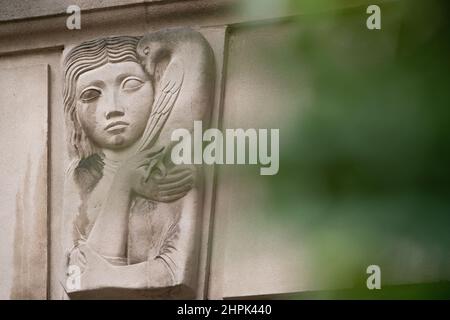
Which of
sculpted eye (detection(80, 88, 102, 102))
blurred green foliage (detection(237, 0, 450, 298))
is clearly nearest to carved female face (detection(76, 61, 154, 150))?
sculpted eye (detection(80, 88, 102, 102))

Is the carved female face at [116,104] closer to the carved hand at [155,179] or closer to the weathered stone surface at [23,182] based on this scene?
the carved hand at [155,179]

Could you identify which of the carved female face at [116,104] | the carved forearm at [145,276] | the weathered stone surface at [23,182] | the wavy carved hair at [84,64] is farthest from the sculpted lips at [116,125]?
the carved forearm at [145,276]

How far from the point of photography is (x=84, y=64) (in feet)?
13.3

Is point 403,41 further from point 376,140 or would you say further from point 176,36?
point 176,36

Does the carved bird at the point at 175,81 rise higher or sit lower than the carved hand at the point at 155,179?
higher

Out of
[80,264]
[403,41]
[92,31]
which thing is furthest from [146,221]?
[403,41]

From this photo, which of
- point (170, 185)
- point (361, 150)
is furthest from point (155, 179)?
point (361, 150)

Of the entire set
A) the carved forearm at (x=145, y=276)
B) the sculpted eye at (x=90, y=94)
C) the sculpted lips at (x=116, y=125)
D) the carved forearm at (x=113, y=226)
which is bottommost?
the carved forearm at (x=145, y=276)

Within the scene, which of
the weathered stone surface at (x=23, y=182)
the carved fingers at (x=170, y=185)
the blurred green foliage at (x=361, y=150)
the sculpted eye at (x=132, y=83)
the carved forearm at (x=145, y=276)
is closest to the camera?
the blurred green foliage at (x=361, y=150)

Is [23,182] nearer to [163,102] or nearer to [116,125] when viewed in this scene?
[116,125]

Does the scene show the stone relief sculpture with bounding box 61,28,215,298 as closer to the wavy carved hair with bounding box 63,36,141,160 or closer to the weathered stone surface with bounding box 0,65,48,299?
the wavy carved hair with bounding box 63,36,141,160

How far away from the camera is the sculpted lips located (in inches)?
155

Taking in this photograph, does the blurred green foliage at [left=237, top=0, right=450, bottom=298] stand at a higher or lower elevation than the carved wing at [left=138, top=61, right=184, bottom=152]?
lower

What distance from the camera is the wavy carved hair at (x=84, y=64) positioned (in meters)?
4.02
